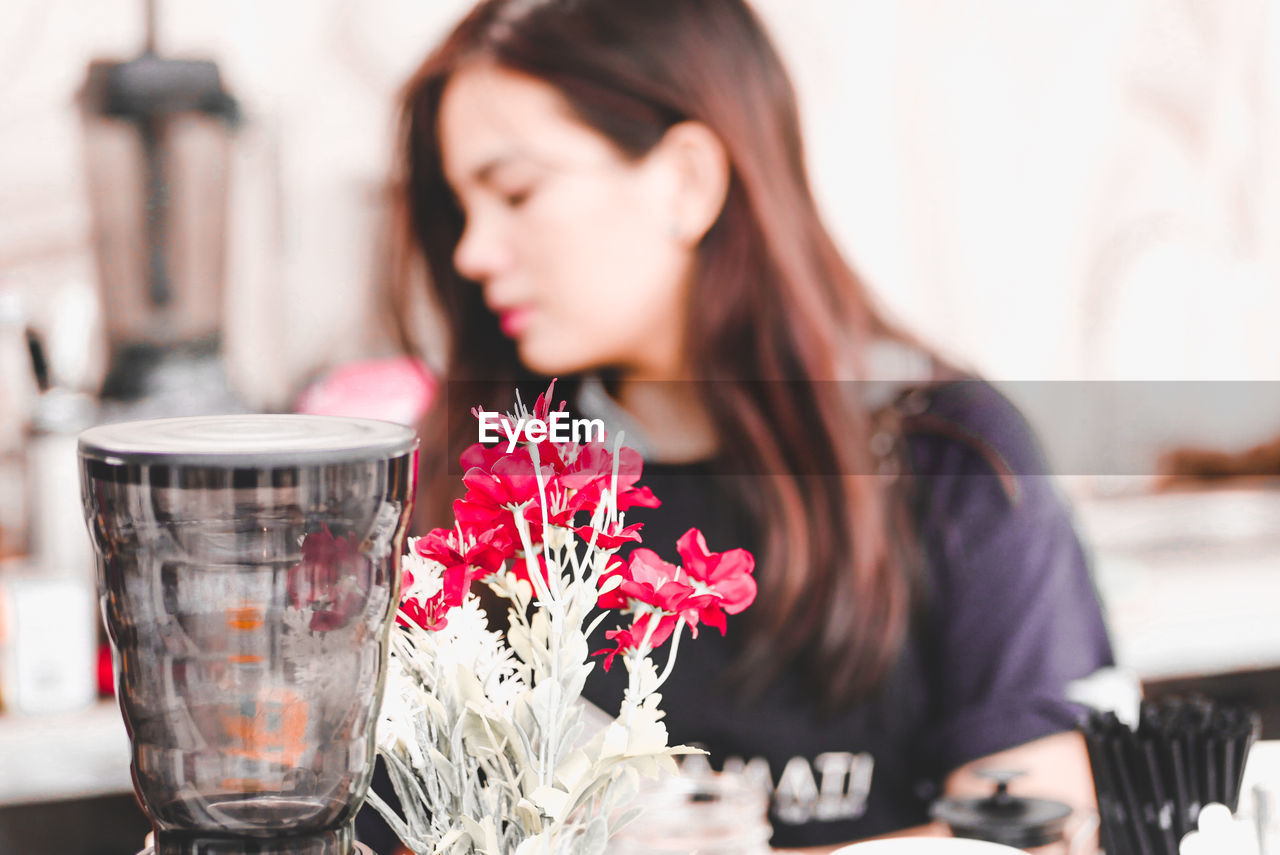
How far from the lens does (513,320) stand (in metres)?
1.44

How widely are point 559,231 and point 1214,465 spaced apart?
1.09m

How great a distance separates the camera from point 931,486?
1.50m

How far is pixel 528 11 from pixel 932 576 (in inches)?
36.4

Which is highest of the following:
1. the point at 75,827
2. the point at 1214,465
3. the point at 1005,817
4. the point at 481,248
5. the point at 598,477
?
the point at 481,248

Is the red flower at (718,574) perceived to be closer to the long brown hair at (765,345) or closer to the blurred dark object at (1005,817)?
the blurred dark object at (1005,817)

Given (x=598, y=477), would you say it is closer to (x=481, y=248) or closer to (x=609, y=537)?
(x=609, y=537)

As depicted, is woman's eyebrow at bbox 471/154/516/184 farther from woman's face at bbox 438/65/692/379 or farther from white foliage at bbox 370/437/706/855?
white foliage at bbox 370/437/706/855

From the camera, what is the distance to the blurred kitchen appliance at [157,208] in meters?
1.24

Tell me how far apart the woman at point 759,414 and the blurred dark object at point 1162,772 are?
28.2 inches

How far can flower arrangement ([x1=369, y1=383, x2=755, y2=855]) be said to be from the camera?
0.50 meters

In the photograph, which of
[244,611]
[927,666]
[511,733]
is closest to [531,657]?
[511,733]

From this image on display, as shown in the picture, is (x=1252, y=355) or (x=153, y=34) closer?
(x=153, y=34)

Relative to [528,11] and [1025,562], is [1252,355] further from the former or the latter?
[528,11]

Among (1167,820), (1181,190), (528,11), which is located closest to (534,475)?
(1167,820)
